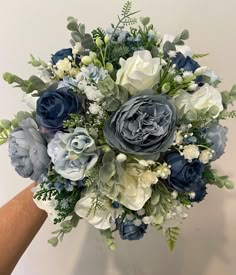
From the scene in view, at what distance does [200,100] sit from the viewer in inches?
29.8

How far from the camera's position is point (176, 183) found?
2.43 ft

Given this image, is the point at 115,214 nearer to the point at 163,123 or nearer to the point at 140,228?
the point at 140,228

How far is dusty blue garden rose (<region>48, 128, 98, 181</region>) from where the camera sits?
2.31 feet

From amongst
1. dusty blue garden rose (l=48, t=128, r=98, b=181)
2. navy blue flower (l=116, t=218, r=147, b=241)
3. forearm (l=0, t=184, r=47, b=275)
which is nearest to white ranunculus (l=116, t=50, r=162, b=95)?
dusty blue garden rose (l=48, t=128, r=98, b=181)

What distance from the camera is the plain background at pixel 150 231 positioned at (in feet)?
3.68

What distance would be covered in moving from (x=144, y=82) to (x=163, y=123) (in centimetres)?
8

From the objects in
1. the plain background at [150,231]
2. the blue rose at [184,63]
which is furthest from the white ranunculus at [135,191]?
the plain background at [150,231]

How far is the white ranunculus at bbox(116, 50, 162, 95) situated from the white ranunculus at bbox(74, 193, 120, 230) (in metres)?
0.21

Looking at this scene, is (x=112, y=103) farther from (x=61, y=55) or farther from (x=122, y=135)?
(x=61, y=55)

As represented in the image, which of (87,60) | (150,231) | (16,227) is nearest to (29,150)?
(87,60)

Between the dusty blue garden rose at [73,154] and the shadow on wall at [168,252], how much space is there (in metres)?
0.57

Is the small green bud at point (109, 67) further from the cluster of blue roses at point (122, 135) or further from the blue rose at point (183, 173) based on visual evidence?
the blue rose at point (183, 173)

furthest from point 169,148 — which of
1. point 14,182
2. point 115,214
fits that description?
point 14,182

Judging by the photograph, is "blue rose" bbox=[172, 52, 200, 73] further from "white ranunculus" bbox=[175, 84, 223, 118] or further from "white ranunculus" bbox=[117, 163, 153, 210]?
"white ranunculus" bbox=[117, 163, 153, 210]
